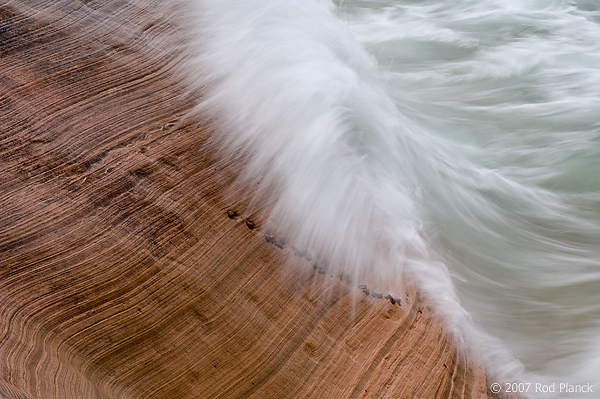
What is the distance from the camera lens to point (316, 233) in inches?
90.0

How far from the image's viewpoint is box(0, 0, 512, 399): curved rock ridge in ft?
6.09

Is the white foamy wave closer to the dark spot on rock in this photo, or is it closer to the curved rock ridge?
the dark spot on rock

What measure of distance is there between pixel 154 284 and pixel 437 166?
2002mm

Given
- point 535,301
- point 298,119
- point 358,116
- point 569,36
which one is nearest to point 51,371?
point 298,119

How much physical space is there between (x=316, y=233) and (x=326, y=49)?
1.56 m

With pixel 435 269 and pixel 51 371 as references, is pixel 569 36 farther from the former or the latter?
pixel 51 371

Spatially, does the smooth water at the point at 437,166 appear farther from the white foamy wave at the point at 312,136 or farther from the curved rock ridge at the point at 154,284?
the curved rock ridge at the point at 154,284

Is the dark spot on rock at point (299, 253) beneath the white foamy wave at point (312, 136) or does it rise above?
beneath

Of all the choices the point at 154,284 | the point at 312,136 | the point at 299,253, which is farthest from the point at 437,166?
the point at 154,284

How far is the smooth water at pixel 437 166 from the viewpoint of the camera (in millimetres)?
2330

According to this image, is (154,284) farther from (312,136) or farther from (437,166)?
(437,166)

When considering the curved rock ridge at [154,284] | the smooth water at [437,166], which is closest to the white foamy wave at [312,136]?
the smooth water at [437,166]

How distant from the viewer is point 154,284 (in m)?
1.99

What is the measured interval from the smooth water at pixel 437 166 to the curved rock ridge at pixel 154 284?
188 millimetres
